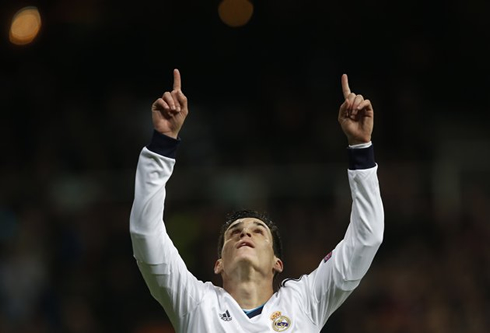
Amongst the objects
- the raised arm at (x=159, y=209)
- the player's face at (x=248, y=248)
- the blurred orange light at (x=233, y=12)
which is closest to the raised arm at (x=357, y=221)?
the player's face at (x=248, y=248)

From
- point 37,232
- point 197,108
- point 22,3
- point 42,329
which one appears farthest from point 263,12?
point 42,329

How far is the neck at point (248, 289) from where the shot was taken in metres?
5.61

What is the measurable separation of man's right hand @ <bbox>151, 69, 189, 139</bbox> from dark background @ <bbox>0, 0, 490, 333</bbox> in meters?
4.87

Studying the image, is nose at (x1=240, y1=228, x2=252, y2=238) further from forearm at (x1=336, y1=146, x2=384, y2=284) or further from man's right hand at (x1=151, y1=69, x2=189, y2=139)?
man's right hand at (x1=151, y1=69, x2=189, y2=139)

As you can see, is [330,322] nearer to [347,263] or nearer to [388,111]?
[388,111]

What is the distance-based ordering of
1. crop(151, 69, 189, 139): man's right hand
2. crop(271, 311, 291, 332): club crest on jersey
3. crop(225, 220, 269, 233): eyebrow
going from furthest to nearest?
crop(225, 220, 269, 233): eyebrow → crop(271, 311, 291, 332): club crest on jersey → crop(151, 69, 189, 139): man's right hand

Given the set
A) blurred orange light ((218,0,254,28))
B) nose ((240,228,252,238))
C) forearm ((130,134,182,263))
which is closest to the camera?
forearm ((130,134,182,263))

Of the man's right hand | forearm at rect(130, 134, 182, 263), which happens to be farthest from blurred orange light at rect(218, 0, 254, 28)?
forearm at rect(130, 134, 182, 263)

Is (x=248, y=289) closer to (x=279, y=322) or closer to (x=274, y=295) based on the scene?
(x=274, y=295)

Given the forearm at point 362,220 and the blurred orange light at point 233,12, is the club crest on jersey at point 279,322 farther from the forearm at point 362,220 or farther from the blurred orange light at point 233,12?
the blurred orange light at point 233,12

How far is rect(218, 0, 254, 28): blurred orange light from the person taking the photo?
12430 millimetres

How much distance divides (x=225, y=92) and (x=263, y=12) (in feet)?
4.12

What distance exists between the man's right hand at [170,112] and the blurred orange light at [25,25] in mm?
6320

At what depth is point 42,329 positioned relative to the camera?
1016 cm
